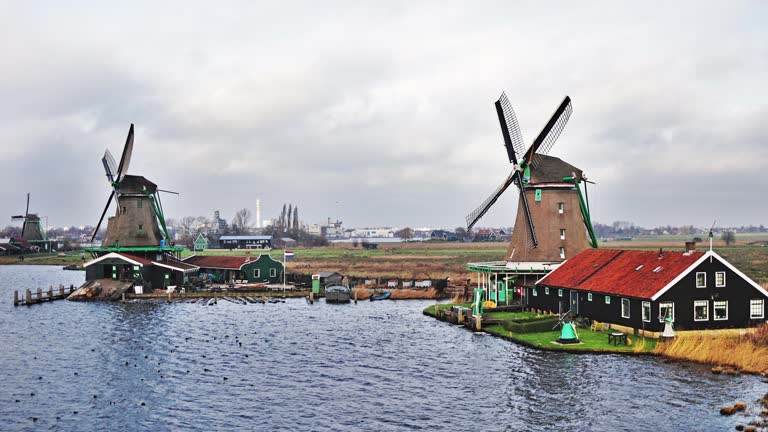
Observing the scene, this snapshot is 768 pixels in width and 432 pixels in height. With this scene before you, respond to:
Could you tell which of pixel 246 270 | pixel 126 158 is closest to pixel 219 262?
pixel 246 270

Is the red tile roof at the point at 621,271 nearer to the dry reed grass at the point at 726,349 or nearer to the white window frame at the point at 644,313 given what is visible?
the white window frame at the point at 644,313

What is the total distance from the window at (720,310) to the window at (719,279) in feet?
3.35

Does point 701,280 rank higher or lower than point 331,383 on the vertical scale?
higher

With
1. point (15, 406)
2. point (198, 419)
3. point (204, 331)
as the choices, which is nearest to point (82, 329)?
point (204, 331)

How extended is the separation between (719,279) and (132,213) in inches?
2599

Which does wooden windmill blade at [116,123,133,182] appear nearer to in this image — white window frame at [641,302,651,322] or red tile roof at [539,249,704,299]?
red tile roof at [539,249,704,299]

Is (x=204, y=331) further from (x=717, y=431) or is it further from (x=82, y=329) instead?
(x=717, y=431)

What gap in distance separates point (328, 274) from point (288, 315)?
2196 centimetres

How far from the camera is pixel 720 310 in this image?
43031mm

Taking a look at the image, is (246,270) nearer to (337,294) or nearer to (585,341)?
(337,294)

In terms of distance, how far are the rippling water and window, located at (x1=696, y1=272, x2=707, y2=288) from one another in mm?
7368

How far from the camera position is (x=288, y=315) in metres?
63.3

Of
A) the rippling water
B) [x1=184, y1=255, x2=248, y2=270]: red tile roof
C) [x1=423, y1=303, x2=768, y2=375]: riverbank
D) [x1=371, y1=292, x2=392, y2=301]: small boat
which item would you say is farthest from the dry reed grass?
[x1=184, y1=255, x2=248, y2=270]: red tile roof

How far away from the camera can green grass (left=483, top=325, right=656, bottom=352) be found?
134 feet
